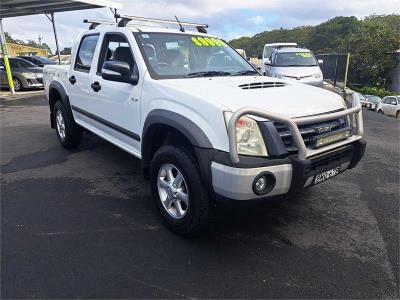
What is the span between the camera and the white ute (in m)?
2.69

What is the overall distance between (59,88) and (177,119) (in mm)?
3463

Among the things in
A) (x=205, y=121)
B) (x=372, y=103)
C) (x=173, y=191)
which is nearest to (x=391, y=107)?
(x=372, y=103)

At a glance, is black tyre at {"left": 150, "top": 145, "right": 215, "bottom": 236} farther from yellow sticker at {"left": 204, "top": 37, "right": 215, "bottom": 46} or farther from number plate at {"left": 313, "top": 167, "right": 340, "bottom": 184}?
yellow sticker at {"left": 204, "top": 37, "right": 215, "bottom": 46}

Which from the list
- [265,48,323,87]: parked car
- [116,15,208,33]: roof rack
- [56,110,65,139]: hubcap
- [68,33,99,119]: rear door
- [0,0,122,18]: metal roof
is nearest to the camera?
[116,15,208,33]: roof rack

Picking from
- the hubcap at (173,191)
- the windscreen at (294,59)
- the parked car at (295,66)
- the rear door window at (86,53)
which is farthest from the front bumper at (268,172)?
the windscreen at (294,59)

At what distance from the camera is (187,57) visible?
4004mm

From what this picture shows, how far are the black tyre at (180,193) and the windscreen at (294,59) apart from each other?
37.4ft

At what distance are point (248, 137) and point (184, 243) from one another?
1.12m

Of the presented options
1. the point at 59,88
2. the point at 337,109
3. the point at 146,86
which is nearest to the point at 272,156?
the point at 337,109

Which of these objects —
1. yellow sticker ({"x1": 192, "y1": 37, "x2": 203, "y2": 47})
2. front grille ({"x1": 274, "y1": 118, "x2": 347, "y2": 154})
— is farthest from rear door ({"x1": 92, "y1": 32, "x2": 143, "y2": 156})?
front grille ({"x1": 274, "y1": 118, "x2": 347, "y2": 154})

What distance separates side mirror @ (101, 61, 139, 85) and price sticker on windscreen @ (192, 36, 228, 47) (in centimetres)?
99

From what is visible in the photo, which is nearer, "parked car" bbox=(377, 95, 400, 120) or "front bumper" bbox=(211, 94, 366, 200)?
"front bumper" bbox=(211, 94, 366, 200)

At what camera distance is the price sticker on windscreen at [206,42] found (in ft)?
14.2

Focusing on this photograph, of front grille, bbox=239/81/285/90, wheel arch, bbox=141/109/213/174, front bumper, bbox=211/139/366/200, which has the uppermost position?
front grille, bbox=239/81/285/90
